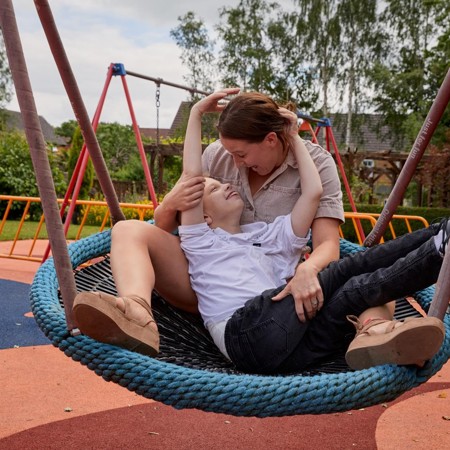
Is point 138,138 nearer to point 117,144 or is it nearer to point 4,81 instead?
point 4,81

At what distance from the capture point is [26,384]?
2887 mm

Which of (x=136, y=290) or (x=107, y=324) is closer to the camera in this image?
(x=107, y=324)

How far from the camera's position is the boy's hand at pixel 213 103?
1.92 m

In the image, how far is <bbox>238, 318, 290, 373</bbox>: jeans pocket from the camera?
1.55 meters

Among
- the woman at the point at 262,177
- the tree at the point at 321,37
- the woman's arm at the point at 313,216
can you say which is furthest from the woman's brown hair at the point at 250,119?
the tree at the point at 321,37

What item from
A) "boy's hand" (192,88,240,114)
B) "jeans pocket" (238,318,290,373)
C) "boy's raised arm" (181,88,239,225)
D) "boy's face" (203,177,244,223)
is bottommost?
"jeans pocket" (238,318,290,373)

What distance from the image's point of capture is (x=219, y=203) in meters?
1.92

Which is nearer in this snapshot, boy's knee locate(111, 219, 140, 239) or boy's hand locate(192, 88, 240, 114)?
boy's knee locate(111, 219, 140, 239)

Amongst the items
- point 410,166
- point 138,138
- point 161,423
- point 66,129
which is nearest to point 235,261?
point 410,166

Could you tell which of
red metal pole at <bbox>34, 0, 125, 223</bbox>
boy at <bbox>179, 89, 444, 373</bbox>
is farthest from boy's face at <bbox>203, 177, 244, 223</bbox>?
red metal pole at <bbox>34, 0, 125, 223</bbox>

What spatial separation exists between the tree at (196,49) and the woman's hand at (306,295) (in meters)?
21.8

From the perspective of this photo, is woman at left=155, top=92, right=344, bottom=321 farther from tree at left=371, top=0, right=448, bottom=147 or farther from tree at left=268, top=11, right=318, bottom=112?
tree at left=268, top=11, right=318, bottom=112

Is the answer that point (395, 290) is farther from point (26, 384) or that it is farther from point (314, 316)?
point (26, 384)

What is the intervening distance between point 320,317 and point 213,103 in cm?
73
